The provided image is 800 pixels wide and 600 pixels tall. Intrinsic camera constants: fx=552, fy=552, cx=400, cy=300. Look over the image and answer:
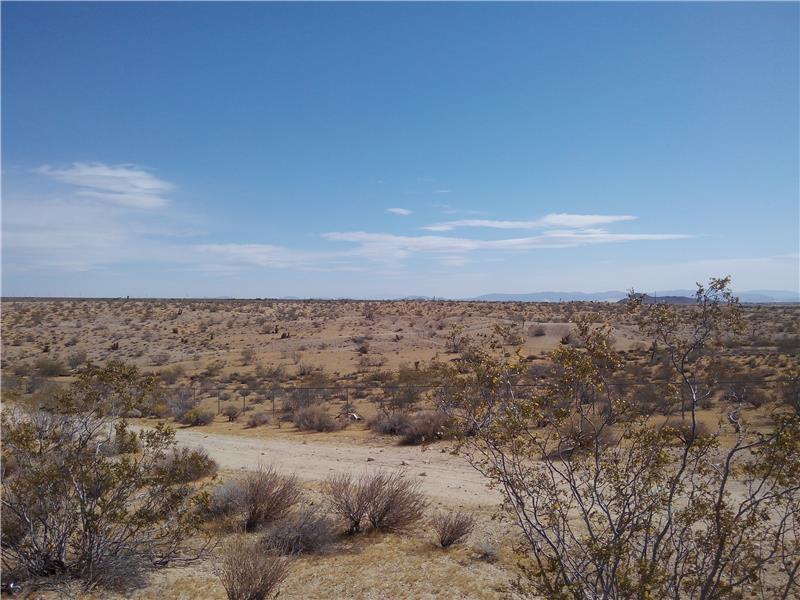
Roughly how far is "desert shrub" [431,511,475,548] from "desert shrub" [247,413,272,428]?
15912 mm

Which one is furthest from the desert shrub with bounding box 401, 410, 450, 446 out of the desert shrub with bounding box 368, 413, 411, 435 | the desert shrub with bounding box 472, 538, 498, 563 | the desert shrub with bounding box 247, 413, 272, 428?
the desert shrub with bounding box 472, 538, 498, 563

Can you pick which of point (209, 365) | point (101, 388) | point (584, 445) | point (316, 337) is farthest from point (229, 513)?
point (316, 337)

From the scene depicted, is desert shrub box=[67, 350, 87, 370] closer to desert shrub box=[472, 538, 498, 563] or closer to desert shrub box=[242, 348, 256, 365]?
desert shrub box=[242, 348, 256, 365]

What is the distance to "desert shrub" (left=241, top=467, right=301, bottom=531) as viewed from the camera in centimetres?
1086

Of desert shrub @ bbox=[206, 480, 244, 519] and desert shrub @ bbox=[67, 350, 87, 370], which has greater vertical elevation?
desert shrub @ bbox=[206, 480, 244, 519]

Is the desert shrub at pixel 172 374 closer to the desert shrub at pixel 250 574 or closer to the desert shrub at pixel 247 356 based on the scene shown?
the desert shrub at pixel 247 356

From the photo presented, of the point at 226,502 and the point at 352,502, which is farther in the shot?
the point at 226,502

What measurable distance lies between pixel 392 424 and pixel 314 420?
12.0 feet

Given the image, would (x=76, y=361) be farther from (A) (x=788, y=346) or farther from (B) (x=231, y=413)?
(A) (x=788, y=346)

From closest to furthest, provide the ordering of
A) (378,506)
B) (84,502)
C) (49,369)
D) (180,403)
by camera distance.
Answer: (84,502)
(378,506)
(180,403)
(49,369)

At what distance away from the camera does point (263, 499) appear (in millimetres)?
11000

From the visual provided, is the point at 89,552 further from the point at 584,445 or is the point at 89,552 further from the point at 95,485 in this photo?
the point at 584,445

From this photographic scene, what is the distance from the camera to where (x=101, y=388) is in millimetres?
8648

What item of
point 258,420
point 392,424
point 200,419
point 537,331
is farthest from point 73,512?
point 537,331
